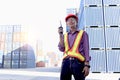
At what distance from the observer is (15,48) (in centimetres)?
4844

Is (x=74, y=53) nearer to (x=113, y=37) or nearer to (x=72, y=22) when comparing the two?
(x=72, y=22)

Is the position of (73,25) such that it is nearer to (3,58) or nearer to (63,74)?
(63,74)

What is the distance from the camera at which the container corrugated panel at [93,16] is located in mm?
20781

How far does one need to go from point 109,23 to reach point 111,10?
1.05 m

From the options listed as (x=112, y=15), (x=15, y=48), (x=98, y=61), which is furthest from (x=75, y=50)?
(x=15, y=48)

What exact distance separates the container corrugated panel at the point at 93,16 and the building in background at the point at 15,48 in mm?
27324

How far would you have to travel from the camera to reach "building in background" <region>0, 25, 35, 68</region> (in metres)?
47.5

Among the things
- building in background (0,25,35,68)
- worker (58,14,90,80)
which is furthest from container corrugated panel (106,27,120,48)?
building in background (0,25,35,68)

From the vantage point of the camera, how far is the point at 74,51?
4055mm

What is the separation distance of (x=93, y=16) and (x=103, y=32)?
138 cm

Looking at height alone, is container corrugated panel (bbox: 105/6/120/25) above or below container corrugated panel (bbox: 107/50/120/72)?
A: above

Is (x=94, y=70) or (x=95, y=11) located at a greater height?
(x=95, y=11)

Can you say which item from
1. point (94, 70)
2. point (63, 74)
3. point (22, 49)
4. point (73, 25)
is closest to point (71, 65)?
point (63, 74)

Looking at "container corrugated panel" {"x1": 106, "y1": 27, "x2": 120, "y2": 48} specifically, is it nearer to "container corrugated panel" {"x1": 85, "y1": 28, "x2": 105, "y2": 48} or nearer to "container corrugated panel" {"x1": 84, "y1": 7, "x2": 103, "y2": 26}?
"container corrugated panel" {"x1": 85, "y1": 28, "x2": 105, "y2": 48}
